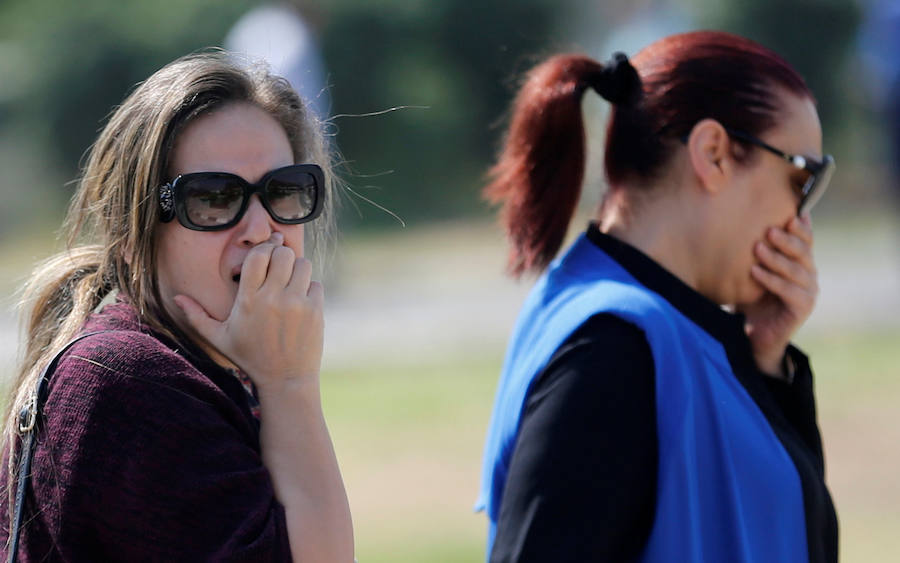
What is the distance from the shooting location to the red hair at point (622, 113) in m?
2.40

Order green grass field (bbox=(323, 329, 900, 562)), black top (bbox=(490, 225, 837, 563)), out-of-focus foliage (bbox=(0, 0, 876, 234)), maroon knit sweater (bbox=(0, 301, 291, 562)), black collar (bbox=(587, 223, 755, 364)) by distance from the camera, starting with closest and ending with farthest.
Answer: maroon knit sweater (bbox=(0, 301, 291, 562)), black top (bbox=(490, 225, 837, 563)), black collar (bbox=(587, 223, 755, 364)), green grass field (bbox=(323, 329, 900, 562)), out-of-focus foliage (bbox=(0, 0, 876, 234))

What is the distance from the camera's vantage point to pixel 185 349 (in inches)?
67.1

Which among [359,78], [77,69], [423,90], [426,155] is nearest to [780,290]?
[359,78]

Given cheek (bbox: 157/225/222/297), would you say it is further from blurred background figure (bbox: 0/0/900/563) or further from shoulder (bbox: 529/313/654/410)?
blurred background figure (bbox: 0/0/900/563)

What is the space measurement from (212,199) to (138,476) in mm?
460

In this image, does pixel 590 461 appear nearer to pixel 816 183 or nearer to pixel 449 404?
pixel 816 183

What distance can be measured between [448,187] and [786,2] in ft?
16.8

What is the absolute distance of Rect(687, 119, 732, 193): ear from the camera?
2377 millimetres

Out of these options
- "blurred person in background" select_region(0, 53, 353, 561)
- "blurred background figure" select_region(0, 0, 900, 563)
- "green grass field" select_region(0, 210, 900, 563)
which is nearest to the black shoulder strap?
"blurred person in background" select_region(0, 53, 353, 561)

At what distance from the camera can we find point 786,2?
1457cm

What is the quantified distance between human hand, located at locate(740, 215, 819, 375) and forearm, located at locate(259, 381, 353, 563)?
1276 millimetres

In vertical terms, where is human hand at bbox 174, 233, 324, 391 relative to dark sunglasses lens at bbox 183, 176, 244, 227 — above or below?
below

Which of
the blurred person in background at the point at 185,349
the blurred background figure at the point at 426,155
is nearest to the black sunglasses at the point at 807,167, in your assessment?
the blurred person in background at the point at 185,349

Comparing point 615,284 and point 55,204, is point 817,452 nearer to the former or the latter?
point 615,284
